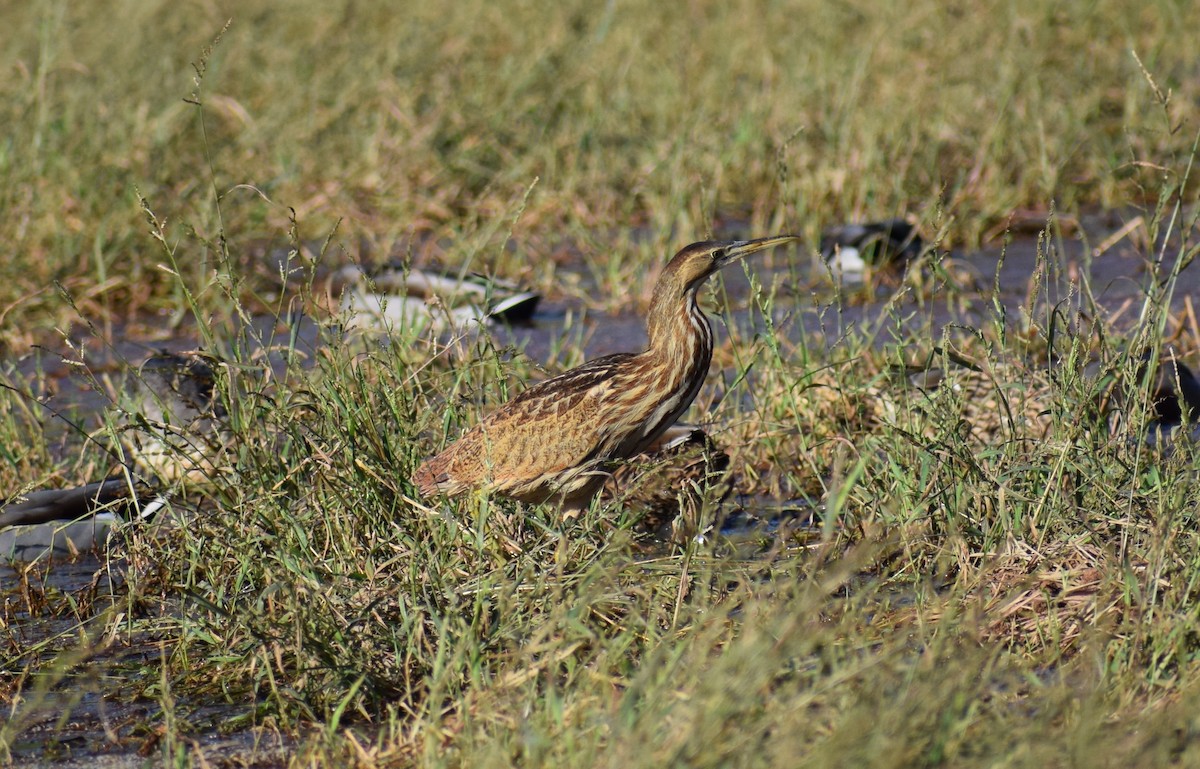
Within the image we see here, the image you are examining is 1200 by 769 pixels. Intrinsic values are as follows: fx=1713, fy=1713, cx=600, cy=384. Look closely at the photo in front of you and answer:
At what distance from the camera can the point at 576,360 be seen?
5875 millimetres

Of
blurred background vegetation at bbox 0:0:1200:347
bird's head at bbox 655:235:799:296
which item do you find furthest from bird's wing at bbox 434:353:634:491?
blurred background vegetation at bbox 0:0:1200:347

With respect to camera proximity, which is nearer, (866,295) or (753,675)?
(753,675)

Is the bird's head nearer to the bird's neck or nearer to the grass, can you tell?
the bird's neck

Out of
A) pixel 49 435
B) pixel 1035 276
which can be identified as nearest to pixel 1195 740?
pixel 1035 276

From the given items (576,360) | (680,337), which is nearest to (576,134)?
(576,360)

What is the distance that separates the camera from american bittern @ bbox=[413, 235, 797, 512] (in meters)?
4.38

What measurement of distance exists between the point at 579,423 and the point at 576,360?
1492 mm

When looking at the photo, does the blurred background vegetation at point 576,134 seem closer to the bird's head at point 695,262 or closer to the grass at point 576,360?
the grass at point 576,360

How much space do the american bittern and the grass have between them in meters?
0.15

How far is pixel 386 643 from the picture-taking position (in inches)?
140

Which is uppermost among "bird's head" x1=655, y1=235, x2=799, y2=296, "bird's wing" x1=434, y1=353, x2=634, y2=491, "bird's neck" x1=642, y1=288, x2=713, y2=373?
Answer: "bird's head" x1=655, y1=235, x2=799, y2=296

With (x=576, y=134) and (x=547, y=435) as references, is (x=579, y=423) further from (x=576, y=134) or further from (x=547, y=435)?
(x=576, y=134)

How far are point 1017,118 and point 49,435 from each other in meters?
4.46

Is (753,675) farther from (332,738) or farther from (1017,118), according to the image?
(1017,118)
